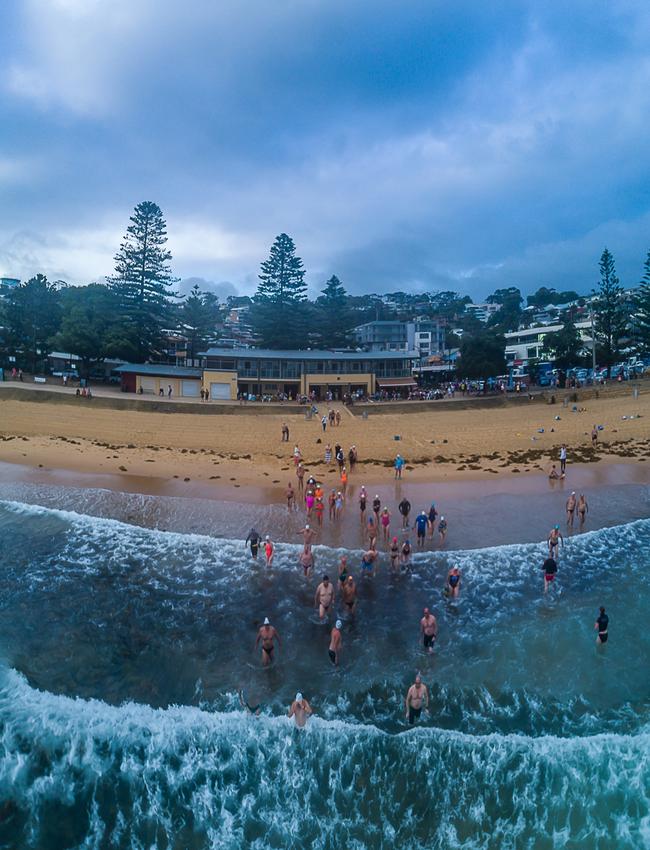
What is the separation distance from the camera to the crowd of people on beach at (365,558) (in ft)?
28.9

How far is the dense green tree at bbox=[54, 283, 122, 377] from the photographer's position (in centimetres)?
3878

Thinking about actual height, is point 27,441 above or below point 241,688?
above

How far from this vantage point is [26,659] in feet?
28.7

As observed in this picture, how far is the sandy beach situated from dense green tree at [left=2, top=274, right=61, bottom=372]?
11672 millimetres

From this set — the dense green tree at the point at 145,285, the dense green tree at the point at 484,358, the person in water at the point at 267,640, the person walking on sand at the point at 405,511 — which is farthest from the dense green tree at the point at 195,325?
the person in water at the point at 267,640

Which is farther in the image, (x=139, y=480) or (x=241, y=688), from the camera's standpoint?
(x=139, y=480)

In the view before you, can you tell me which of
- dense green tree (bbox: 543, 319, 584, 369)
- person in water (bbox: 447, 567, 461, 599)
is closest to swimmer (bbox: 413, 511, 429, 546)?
person in water (bbox: 447, 567, 461, 599)

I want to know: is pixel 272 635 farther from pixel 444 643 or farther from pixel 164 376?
pixel 164 376

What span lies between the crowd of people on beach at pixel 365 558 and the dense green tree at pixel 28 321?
107 ft

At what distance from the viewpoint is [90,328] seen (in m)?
39.6

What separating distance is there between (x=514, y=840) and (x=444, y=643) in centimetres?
352

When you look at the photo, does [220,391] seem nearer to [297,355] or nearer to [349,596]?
[297,355]

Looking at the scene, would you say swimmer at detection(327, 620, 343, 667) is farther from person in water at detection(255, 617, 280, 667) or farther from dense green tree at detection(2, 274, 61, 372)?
dense green tree at detection(2, 274, 61, 372)

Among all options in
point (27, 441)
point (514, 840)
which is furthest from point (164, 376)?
point (514, 840)
